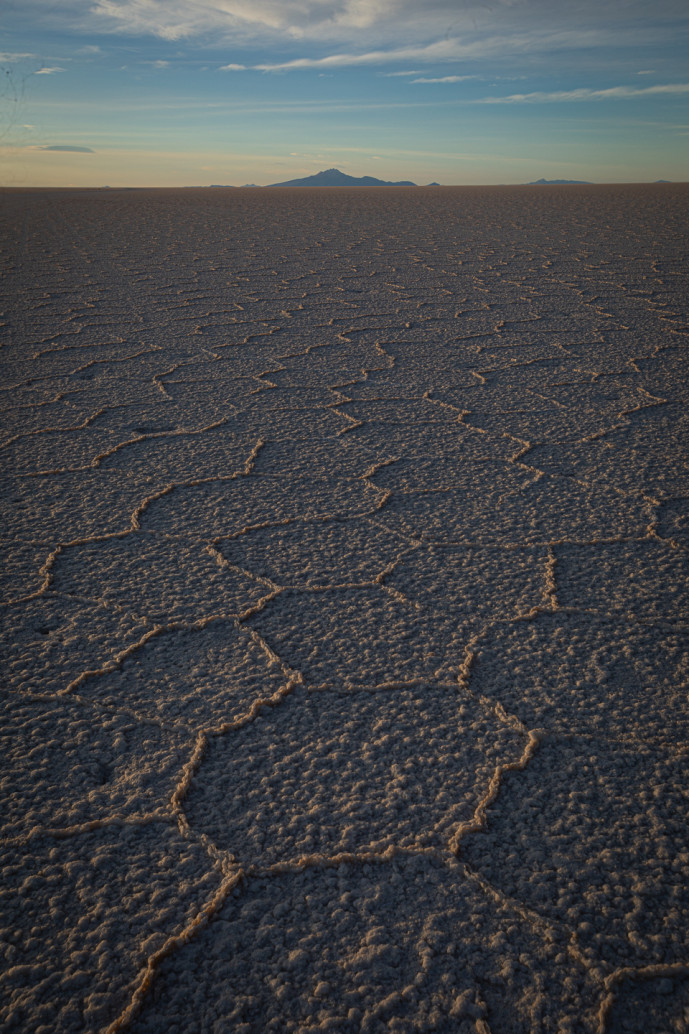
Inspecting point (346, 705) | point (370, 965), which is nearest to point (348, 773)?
point (346, 705)

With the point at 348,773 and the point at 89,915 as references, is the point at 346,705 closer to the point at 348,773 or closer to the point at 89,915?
the point at 348,773

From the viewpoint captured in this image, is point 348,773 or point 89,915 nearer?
point 89,915

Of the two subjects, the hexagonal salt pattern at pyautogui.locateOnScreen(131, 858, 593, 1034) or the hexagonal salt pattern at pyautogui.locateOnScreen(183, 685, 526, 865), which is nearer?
the hexagonal salt pattern at pyautogui.locateOnScreen(131, 858, 593, 1034)

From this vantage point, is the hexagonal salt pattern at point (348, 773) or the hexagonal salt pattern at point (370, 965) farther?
the hexagonal salt pattern at point (348, 773)

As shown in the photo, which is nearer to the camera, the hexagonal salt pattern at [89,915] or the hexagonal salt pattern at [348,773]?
the hexagonal salt pattern at [89,915]

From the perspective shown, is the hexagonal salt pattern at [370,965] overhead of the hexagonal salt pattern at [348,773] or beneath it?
beneath

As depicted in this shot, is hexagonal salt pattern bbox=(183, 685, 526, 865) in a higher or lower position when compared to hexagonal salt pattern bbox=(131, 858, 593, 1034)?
higher

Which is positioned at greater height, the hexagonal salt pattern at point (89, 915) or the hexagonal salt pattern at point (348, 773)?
the hexagonal salt pattern at point (348, 773)

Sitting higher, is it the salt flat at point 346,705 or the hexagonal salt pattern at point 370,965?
the salt flat at point 346,705
